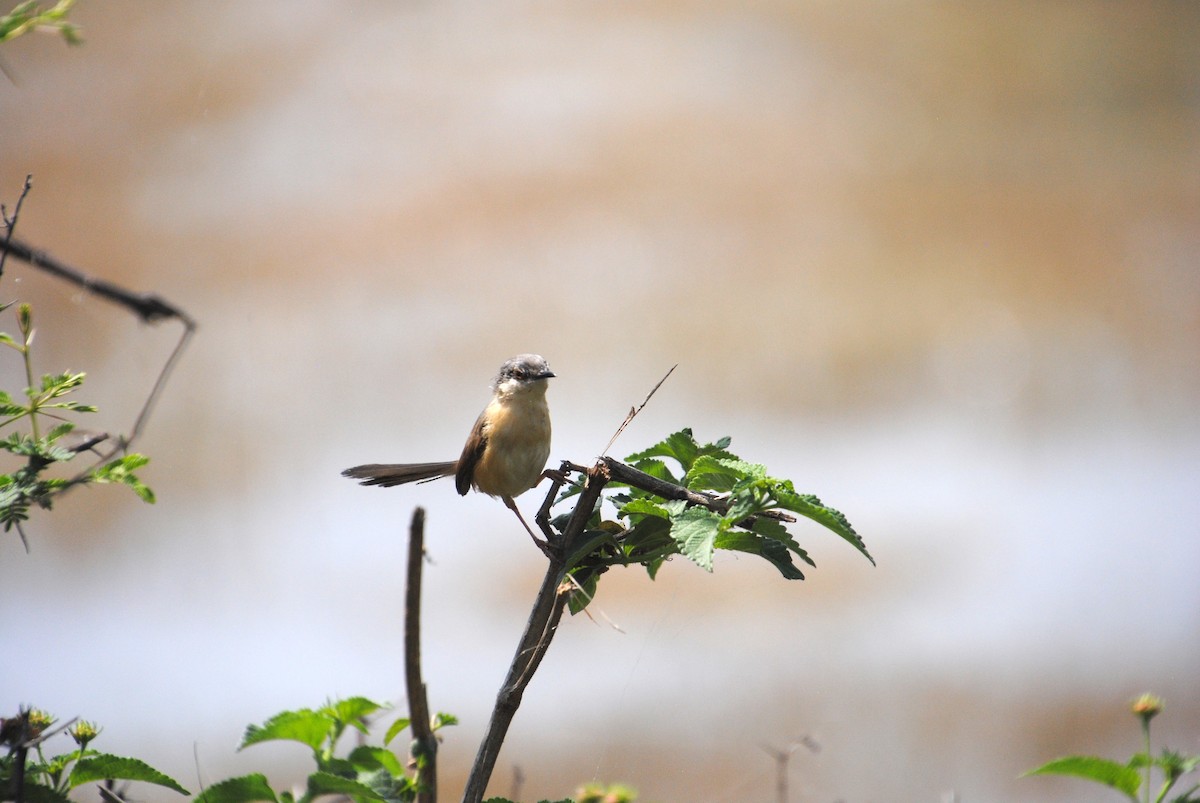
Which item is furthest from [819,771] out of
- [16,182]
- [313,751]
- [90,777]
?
[16,182]

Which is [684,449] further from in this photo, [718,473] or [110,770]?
[110,770]

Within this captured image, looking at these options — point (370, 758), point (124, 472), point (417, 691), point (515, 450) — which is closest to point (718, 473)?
point (417, 691)

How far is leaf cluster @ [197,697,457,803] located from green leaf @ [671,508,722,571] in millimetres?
576

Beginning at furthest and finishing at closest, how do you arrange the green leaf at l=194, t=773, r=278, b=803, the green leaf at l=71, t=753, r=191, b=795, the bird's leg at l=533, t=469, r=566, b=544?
the bird's leg at l=533, t=469, r=566, b=544
the green leaf at l=194, t=773, r=278, b=803
the green leaf at l=71, t=753, r=191, b=795

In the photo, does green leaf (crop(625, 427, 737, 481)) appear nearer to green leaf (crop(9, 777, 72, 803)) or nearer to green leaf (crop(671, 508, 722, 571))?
green leaf (crop(671, 508, 722, 571))

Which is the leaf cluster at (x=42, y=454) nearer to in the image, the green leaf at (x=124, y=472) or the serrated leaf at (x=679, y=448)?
the green leaf at (x=124, y=472)

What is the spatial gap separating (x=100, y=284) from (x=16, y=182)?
182 inches

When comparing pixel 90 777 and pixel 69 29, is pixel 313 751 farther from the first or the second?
pixel 69 29

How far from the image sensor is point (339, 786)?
1.37 meters

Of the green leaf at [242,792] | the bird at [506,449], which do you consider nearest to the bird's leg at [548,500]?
the green leaf at [242,792]

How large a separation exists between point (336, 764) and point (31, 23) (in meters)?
1.09

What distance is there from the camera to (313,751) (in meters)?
1.61

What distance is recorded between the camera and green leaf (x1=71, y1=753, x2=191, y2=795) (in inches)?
52.1

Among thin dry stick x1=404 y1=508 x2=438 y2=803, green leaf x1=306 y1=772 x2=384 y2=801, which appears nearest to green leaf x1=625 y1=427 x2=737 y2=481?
thin dry stick x1=404 y1=508 x2=438 y2=803
